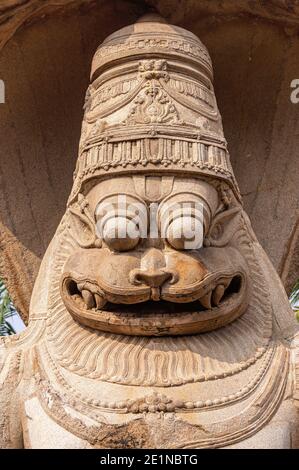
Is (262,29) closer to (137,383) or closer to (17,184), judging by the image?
(17,184)

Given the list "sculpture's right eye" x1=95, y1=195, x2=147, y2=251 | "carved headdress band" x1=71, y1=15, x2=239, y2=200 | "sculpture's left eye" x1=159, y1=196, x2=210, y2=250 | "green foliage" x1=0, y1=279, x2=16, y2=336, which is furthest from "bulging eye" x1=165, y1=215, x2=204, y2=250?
"green foliage" x1=0, y1=279, x2=16, y2=336

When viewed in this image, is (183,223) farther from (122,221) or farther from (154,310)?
(154,310)

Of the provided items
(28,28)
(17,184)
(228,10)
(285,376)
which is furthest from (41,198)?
(285,376)

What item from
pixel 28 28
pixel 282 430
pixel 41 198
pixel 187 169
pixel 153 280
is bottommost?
pixel 282 430

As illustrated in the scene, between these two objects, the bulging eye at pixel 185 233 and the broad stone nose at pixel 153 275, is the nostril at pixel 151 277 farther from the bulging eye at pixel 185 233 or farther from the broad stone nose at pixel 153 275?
the bulging eye at pixel 185 233

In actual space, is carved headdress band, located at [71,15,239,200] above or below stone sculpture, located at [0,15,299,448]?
above

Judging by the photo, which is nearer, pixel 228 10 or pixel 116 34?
pixel 116 34

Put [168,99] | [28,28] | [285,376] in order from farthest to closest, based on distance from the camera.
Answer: [28,28], [168,99], [285,376]

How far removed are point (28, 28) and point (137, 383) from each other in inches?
76.9

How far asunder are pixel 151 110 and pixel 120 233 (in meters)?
0.56

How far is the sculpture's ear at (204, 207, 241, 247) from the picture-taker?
8.07 feet

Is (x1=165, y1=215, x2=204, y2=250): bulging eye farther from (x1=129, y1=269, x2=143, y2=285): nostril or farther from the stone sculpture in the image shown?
(x1=129, y1=269, x2=143, y2=285): nostril

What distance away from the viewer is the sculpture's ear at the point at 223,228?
8.07ft

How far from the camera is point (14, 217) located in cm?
Result: 336
